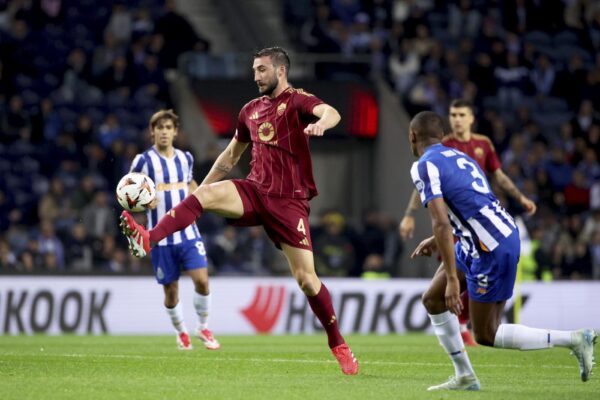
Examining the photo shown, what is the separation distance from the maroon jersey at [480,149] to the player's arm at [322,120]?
3552 mm

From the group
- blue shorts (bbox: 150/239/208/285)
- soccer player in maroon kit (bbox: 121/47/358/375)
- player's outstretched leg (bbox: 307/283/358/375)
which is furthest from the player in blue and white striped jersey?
blue shorts (bbox: 150/239/208/285)

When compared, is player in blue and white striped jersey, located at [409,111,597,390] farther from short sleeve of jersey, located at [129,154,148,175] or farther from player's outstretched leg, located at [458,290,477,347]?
short sleeve of jersey, located at [129,154,148,175]

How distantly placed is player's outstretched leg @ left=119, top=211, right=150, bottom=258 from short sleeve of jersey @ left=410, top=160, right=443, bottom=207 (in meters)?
1.80

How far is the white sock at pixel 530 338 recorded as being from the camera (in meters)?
7.73

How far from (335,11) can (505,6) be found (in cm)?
336

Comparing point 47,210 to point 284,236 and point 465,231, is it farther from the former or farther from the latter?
point 465,231

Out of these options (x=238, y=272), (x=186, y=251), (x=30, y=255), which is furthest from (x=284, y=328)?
(x=186, y=251)

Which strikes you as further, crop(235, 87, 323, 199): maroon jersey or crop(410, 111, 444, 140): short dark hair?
crop(235, 87, 323, 199): maroon jersey

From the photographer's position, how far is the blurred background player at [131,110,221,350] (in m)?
12.2

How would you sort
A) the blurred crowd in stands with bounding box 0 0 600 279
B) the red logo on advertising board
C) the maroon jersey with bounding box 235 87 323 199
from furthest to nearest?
1. the blurred crowd in stands with bounding box 0 0 600 279
2. the red logo on advertising board
3. the maroon jersey with bounding box 235 87 323 199

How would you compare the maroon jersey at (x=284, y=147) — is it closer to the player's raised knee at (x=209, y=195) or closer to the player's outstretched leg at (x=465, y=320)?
the player's raised knee at (x=209, y=195)

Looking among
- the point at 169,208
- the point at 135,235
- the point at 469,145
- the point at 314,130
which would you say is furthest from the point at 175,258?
the point at 314,130

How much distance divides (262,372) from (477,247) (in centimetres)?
225

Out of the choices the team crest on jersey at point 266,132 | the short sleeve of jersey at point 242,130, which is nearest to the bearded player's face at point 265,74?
the team crest on jersey at point 266,132
